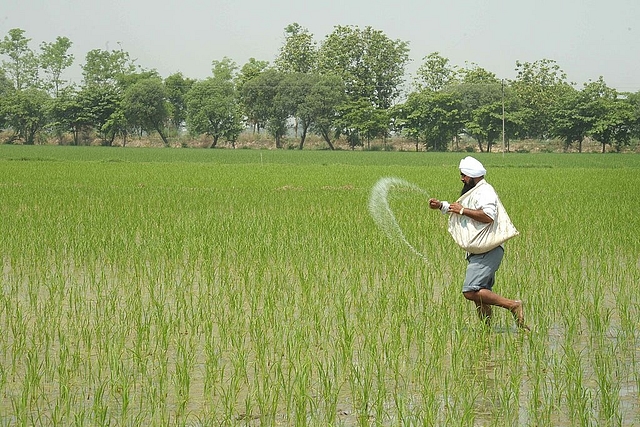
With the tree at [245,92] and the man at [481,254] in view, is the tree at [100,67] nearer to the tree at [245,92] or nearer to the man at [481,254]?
the tree at [245,92]

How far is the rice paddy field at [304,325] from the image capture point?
363cm

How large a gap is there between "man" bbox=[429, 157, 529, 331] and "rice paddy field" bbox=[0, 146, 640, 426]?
0.55 feet

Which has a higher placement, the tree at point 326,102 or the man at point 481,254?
the tree at point 326,102

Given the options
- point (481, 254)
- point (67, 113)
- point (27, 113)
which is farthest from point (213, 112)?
point (481, 254)

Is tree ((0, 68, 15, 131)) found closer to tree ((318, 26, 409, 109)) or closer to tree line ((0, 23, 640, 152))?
tree line ((0, 23, 640, 152))

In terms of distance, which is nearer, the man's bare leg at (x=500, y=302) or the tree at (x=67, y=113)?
the man's bare leg at (x=500, y=302)

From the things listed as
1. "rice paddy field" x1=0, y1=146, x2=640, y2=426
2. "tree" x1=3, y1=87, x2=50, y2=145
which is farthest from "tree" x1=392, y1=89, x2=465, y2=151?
"rice paddy field" x1=0, y1=146, x2=640, y2=426

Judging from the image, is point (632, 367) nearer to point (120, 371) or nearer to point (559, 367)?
point (559, 367)

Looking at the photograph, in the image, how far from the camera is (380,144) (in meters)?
56.3

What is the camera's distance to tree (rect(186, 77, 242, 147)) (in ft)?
183

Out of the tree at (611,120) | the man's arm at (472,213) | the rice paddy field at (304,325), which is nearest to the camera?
the rice paddy field at (304,325)

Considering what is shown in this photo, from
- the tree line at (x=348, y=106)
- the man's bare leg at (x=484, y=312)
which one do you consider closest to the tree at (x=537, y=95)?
the tree line at (x=348, y=106)

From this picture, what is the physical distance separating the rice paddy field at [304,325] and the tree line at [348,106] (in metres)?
42.0

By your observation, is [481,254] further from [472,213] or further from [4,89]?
[4,89]
